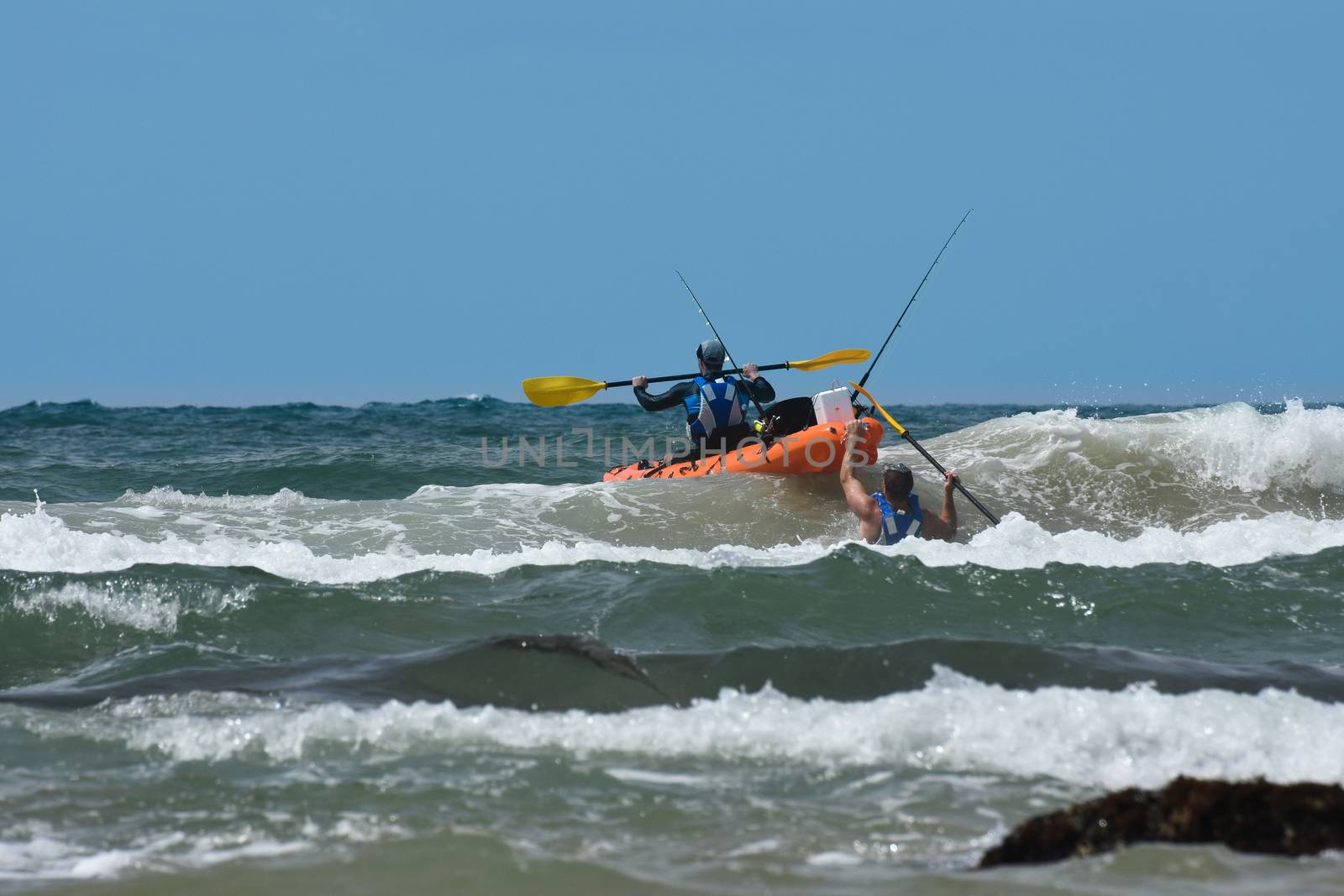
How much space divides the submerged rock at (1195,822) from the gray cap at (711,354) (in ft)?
25.0

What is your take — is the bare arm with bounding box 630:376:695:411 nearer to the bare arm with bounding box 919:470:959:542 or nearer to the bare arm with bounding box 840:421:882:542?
the bare arm with bounding box 840:421:882:542

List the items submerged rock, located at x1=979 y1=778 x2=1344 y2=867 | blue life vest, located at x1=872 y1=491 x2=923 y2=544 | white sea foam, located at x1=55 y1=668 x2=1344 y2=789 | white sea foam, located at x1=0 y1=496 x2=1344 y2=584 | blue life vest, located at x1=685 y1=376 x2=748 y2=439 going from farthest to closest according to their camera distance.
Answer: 1. blue life vest, located at x1=685 y1=376 x2=748 y2=439
2. blue life vest, located at x1=872 y1=491 x2=923 y2=544
3. white sea foam, located at x1=0 y1=496 x2=1344 y2=584
4. white sea foam, located at x1=55 y1=668 x2=1344 y2=789
5. submerged rock, located at x1=979 y1=778 x2=1344 y2=867

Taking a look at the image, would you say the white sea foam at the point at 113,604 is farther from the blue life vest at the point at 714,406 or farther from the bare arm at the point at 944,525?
the blue life vest at the point at 714,406

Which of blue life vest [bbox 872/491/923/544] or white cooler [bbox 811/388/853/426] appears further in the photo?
white cooler [bbox 811/388/853/426]

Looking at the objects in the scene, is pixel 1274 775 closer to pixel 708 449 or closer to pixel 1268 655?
pixel 1268 655

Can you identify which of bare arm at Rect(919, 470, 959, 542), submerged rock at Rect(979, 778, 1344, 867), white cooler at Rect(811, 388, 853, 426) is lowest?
submerged rock at Rect(979, 778, 1344, 867)

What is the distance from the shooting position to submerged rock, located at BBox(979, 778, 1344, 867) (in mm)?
2893

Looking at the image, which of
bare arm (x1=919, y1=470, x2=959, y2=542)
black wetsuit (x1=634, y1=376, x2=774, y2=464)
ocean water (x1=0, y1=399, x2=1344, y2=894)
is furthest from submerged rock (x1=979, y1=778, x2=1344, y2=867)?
black wetsuit (x1=634, y1=376, x2=774, y2=464)

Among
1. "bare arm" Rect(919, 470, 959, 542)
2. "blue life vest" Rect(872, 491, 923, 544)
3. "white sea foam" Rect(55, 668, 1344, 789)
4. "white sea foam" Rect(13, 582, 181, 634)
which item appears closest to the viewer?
"white sea foam" Rect(55, 668, 1344, 789)

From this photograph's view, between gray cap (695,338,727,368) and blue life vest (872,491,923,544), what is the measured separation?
8.99ft

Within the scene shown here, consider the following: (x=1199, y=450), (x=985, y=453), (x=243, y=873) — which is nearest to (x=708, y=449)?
(x=985, y=453)

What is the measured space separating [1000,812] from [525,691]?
195 cm

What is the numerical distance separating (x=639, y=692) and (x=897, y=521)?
3.95 metres

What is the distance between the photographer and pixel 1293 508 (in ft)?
34.5
